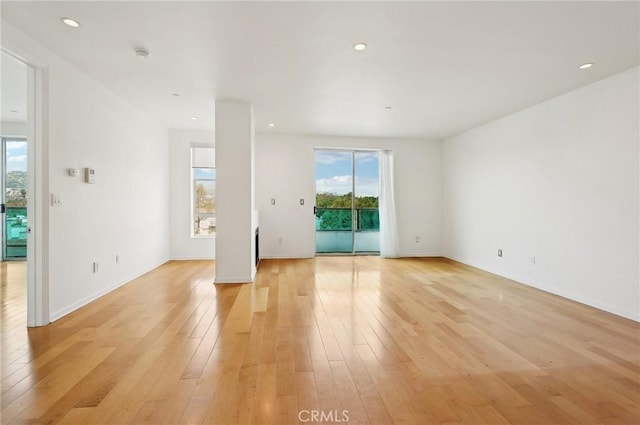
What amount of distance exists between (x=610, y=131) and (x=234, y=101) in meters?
4.44

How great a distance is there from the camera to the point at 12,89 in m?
3.77

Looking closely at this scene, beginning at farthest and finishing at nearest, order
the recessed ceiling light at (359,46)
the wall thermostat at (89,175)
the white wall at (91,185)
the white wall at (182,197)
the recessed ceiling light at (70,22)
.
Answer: the white wall at (182,197)
the wall thermostat at (89,175)
the white wall at (91,185)
the recessed ceiling light at (359,46)
the recessed ceiling light at (70,22)

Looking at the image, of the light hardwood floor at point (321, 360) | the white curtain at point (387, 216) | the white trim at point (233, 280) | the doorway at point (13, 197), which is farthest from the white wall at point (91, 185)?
the white curtain at point (387, 216)

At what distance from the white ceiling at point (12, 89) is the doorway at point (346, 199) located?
459 centimetres

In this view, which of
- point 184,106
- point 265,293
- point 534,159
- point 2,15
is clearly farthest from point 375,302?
point 2,15

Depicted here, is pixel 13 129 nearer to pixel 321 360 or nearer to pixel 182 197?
pixel 182 197

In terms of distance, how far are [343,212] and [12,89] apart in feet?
18.2

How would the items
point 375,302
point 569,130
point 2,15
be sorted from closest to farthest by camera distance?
point 2,15 → point 375,302 → point 569,130

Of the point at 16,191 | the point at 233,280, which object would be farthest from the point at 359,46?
the point at 16,191

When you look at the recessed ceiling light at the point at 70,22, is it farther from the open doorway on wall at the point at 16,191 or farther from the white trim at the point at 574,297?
the white trim at the point at 574,297

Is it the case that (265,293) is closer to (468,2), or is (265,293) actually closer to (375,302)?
→ (375,302)

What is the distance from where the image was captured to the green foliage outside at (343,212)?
650 cm

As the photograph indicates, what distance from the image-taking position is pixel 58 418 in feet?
4.92

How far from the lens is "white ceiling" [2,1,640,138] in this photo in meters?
2.12
